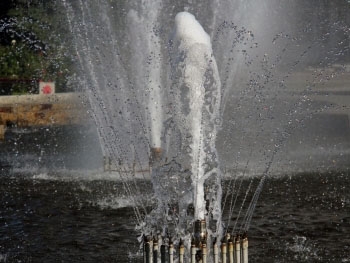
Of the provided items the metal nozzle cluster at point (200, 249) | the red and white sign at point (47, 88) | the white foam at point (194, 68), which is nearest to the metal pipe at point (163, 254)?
the metal nozzle cluster at point (200, 249)

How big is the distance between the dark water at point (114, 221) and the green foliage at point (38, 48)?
14.0m

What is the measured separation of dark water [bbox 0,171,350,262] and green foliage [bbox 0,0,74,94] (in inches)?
553

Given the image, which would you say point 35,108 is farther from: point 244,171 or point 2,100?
point 244,171

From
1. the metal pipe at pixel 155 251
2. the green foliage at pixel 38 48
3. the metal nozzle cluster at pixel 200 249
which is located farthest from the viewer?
the green foliage at pixel 38 48

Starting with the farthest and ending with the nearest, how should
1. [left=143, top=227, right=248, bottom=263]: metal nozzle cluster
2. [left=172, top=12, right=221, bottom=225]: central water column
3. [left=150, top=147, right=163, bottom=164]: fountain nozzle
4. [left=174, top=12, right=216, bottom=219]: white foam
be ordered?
[left=150, top=147, right=163, bottom=164]: fountain nozzle < [left=172, top=12, right=221, bottom=225]: central water column < [left=174, top=12, right=216, bottom=219]: white foam < [left=143, top=227, right=248, bottom=263]: metal nozzle cluster

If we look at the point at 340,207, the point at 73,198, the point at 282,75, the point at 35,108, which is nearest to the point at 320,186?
the point at 340,207

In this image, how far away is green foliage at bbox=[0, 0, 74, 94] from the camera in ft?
96.8

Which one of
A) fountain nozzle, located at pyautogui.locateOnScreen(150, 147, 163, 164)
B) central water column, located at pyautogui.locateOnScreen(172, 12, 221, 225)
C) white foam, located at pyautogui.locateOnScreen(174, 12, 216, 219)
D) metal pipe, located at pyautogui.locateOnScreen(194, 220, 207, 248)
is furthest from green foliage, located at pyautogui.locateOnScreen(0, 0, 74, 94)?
A: metal pipe, located at pyautogui.locateOnScreen(194, 220, 207, 248)

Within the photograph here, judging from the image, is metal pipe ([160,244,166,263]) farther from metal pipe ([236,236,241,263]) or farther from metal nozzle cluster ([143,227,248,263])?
metal pipe ([236,236,241,263])

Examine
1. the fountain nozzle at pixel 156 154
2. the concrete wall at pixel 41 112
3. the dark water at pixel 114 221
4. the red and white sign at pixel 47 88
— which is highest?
the red and white sign at pixel 47 88

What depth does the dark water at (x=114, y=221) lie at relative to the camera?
10492mm

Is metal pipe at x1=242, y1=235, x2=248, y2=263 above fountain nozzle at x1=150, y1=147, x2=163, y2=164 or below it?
below

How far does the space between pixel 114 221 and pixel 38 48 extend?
64.8 feet

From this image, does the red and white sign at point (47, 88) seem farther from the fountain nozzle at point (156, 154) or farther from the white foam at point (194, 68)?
the white foam at point (194, 68)
